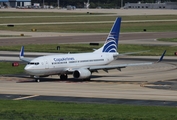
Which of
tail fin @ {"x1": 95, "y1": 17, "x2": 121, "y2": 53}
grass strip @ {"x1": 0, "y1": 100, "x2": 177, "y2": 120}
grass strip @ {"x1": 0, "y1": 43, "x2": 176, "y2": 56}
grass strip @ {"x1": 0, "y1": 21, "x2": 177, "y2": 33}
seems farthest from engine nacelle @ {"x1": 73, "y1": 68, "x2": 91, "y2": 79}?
grass strip @ {"x1": 0, "y1": 21, "x2": 177, "y2": 33}

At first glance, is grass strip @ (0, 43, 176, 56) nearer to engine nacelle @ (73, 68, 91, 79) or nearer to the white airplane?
the white airplane

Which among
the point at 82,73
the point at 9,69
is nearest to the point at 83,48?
the point at 9,69

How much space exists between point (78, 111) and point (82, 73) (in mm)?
22277

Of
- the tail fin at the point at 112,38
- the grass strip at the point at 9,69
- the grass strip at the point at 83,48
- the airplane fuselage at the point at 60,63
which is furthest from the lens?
the grass strip at the point at 83,48

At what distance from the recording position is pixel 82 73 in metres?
69.6

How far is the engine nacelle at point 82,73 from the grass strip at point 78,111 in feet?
53.7

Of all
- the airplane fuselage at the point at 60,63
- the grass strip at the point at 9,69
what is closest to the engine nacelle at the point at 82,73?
the airplane fuselage at the point at 60,63

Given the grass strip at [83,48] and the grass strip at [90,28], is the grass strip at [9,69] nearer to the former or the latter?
the grass strip at [83,48]

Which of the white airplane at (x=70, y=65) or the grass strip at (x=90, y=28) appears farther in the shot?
the grass strip at (x=90, y=28)

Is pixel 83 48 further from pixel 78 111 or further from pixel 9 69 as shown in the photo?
pixel 78 111

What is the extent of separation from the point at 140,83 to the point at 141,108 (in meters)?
18.9

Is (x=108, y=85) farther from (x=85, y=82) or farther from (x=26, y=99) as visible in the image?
(x=26, y=99)

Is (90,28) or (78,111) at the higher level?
(78,111)

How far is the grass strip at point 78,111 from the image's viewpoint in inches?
1734
